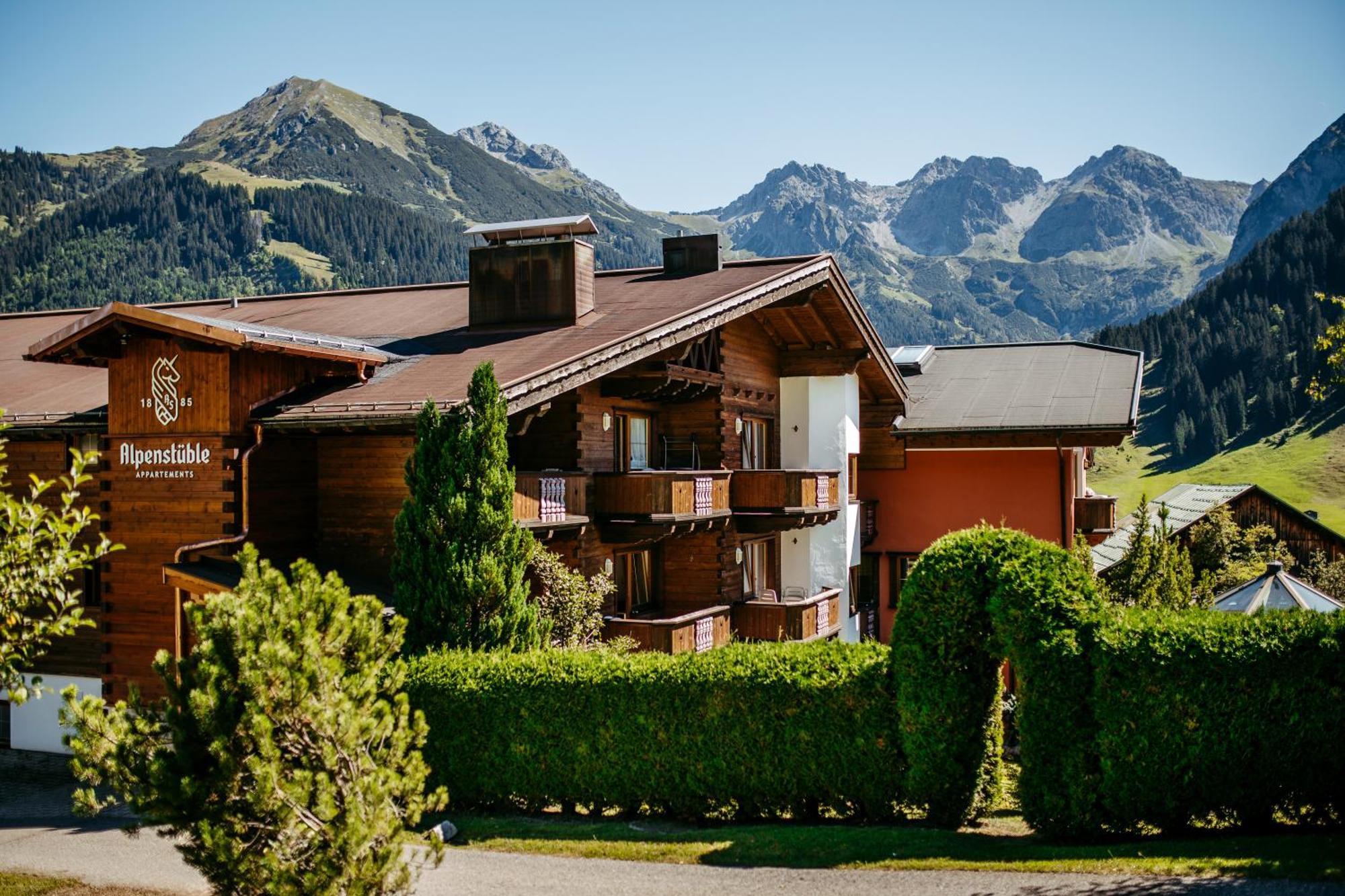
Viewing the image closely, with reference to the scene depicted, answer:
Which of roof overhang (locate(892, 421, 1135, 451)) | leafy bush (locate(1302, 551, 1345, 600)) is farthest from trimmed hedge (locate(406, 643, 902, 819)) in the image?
leafy bush (locate(1302, 551, 1345, 600))

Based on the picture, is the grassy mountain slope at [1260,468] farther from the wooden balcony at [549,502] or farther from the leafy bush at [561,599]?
the leafy bush at [561,599]

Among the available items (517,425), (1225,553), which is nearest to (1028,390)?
(1225,553)

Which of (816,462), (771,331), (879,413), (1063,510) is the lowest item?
(1063,510)

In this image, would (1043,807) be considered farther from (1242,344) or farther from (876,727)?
(1242,344)

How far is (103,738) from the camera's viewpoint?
905 cm

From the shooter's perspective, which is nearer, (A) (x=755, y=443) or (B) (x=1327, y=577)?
(A) (x=755, y=443)

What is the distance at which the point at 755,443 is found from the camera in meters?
29.0

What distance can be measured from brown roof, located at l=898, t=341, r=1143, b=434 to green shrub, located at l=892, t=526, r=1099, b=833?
1715 centimetres

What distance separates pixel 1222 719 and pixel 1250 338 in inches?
6022

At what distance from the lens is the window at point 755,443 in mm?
28256

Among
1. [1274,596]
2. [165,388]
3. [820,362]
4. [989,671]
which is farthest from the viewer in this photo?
[820,362]

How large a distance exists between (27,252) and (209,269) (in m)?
27.5

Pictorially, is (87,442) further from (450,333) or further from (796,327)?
(796,327)

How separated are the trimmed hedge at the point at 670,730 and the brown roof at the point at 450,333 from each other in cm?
445
